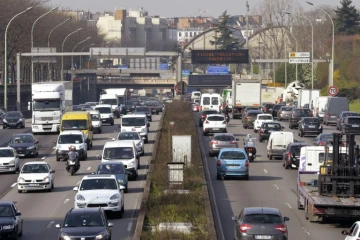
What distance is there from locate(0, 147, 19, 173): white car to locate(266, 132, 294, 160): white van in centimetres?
1376

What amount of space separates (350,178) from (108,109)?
150ft

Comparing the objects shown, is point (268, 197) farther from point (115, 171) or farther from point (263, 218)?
point (263, 218)

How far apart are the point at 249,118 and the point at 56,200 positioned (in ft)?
117

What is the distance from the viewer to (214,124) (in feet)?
207

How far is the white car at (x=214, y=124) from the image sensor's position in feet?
207

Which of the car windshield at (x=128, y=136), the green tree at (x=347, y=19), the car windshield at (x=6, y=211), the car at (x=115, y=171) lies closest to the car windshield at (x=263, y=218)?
the car windshield at (x=6, y=211)

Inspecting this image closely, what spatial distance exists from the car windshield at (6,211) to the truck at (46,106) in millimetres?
36363

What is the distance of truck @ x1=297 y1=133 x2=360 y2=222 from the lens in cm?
2675

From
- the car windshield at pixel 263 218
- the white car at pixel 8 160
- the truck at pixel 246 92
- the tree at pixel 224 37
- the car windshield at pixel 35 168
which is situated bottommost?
the white car at pixel 8 160

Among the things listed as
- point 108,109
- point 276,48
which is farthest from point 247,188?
point 276,48

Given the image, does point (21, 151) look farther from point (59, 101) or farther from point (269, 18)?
point (269, 18)

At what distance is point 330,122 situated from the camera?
7238 centimetres

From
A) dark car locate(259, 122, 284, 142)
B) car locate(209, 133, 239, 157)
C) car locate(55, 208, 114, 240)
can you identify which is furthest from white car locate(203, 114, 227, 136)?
car locate(55, 208, 114, 240)

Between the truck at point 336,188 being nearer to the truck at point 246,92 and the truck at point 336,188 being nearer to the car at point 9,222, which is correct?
the car at point 9,222
